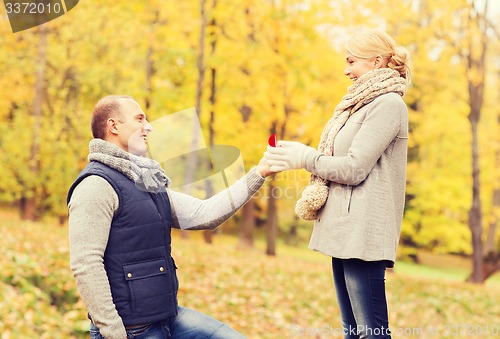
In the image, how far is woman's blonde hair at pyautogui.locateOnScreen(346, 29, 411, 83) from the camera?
8.18ft

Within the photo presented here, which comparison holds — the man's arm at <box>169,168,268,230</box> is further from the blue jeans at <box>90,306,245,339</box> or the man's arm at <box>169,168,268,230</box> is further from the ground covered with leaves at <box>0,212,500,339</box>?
the ground covered with leaves at <box>0,212,500,339</box>

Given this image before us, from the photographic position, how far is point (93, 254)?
2154 mm

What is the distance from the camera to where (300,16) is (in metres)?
12.8

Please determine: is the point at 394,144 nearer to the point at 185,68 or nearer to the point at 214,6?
the point at 214,6

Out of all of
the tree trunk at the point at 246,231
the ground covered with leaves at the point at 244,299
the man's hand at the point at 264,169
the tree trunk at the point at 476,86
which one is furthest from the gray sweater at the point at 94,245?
the tree trunk at the point at 246,231

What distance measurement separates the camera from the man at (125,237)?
7.07 feet

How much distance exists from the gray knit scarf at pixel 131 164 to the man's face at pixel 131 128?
0.16 feet

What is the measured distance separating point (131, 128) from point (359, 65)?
1.08 metres

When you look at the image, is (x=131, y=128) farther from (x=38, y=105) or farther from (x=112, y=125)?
(x=38, y=105)

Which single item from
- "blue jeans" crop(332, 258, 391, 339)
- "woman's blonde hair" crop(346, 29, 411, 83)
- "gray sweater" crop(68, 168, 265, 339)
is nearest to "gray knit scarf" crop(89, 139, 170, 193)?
"gray sweater" crop(68, 168, 265, 339)

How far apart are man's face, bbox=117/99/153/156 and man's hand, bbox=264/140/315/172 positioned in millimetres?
581

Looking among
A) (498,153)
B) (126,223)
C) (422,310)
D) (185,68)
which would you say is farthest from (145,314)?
(498,153)

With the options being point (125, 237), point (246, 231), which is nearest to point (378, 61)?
point (125, 237)

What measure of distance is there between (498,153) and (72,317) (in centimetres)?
1581
